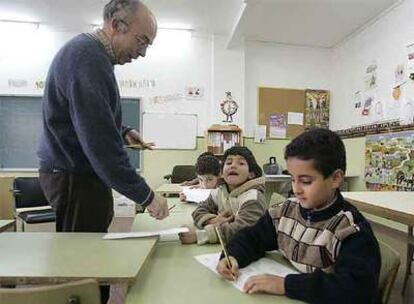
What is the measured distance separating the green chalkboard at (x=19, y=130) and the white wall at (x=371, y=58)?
10.2ft

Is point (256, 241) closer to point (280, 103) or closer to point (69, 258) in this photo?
point (69, 258)

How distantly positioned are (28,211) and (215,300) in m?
3.33

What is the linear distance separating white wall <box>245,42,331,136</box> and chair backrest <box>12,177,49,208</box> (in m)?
2.95

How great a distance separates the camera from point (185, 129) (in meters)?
5.20

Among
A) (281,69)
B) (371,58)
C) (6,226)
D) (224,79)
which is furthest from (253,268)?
(281,69)

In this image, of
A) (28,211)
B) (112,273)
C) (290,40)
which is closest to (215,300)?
(112,273)

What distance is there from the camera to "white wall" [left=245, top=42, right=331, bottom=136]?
17.7 feet

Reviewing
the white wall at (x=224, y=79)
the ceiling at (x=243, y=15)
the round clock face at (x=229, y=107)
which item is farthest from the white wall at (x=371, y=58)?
the round clock face at (x=229, y=107)

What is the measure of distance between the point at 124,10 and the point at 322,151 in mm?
829

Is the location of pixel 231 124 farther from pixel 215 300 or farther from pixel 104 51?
pixel 215 300

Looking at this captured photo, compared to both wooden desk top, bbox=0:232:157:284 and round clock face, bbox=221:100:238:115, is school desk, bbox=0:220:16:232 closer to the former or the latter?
wooden desk top, bbox=0:232:157:284

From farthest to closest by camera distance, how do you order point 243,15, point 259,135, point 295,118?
point 295,118
point 259,135
point 243,15

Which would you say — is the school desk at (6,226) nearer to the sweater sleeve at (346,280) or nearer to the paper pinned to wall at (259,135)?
the sweater sleeve at (346,280)

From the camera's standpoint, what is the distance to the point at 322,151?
0.93 m
